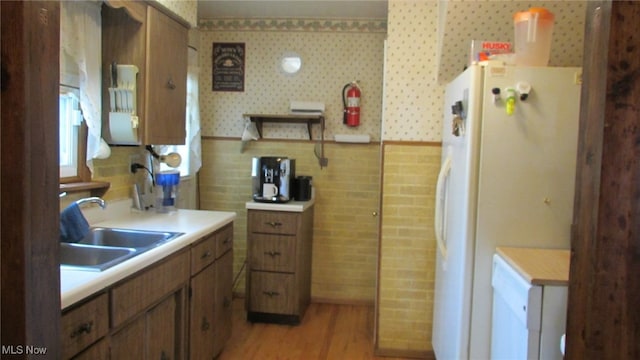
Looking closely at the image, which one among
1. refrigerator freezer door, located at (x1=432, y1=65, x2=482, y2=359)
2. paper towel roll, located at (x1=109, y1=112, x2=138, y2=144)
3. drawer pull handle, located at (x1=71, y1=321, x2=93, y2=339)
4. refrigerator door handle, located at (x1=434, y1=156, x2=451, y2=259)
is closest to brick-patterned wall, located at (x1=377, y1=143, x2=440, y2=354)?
refrigerator freezer door, located at (x1=432, y1=65, x2=482, y2=359)

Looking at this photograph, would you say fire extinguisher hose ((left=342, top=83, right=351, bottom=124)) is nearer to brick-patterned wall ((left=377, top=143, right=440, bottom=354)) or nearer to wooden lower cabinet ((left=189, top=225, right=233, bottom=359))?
brick-patterned wall ((left=377, top=143, right=440, bottom=354))

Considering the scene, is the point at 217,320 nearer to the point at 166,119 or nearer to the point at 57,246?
the point at 166,119

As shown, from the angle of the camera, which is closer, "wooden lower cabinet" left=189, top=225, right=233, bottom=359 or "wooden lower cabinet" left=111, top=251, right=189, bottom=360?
"wooden lower cabinet" left=111, top=251, right=189, bottom=360

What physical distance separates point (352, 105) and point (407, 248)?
1318 mm

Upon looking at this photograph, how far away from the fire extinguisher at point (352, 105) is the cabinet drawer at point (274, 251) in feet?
3.52

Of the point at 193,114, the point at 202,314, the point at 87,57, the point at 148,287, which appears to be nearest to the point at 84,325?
the point at 148,287

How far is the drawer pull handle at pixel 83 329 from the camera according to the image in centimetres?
134

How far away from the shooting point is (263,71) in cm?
380

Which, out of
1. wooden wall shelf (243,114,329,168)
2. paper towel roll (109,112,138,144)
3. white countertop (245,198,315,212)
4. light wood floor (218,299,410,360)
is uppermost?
wooden wall shelf (243,114,329,168)

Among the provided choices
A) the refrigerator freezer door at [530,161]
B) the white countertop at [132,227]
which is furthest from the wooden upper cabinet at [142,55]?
the refrigerator freezer door at [530,161]

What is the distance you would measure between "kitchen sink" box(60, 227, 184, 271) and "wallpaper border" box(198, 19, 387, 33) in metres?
2.22

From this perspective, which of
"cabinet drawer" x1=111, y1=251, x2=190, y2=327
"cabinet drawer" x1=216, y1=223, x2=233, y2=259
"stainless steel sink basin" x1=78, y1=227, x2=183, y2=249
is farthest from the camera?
"cabinet drawer" x1=216, y1=223, x2=233, y2=259

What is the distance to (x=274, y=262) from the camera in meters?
3.29

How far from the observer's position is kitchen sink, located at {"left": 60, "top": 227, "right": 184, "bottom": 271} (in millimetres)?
1886
